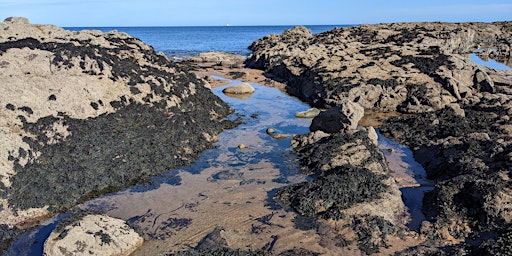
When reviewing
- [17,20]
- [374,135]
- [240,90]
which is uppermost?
[17,20]

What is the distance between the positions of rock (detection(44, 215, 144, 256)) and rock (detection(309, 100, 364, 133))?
38.5 ft

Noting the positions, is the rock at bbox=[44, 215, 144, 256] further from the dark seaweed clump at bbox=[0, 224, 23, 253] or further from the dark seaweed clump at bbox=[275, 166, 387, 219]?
the dark seaweed clump at bbox=[275, 166, 387, 219]

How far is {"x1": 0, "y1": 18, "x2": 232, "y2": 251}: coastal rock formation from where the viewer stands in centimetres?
1284

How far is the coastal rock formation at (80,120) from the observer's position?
12844 mm

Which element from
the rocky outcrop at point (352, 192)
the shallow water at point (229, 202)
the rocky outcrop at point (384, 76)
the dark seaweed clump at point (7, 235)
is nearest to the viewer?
the dark seaweed clump at point (7, 235)

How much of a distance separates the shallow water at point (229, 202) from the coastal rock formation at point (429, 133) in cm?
78

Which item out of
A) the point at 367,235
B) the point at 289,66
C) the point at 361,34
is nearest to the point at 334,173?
the point at 367,235

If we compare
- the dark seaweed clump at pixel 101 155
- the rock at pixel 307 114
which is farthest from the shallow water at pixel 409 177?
the dark seaweed clump at pixel 101 155

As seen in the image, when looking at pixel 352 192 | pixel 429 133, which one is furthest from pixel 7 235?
pixel 429 133

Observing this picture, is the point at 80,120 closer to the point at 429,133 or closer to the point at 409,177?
the point at 409,177

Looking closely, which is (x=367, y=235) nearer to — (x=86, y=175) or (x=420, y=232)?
(x=420, y=232)

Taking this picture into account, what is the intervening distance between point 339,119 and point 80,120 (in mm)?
12336

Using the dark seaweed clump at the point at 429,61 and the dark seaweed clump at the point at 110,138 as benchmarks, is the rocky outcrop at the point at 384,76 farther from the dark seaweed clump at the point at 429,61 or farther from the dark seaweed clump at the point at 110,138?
the dark seaweed clump at the point at 110,138

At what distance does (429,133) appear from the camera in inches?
759
